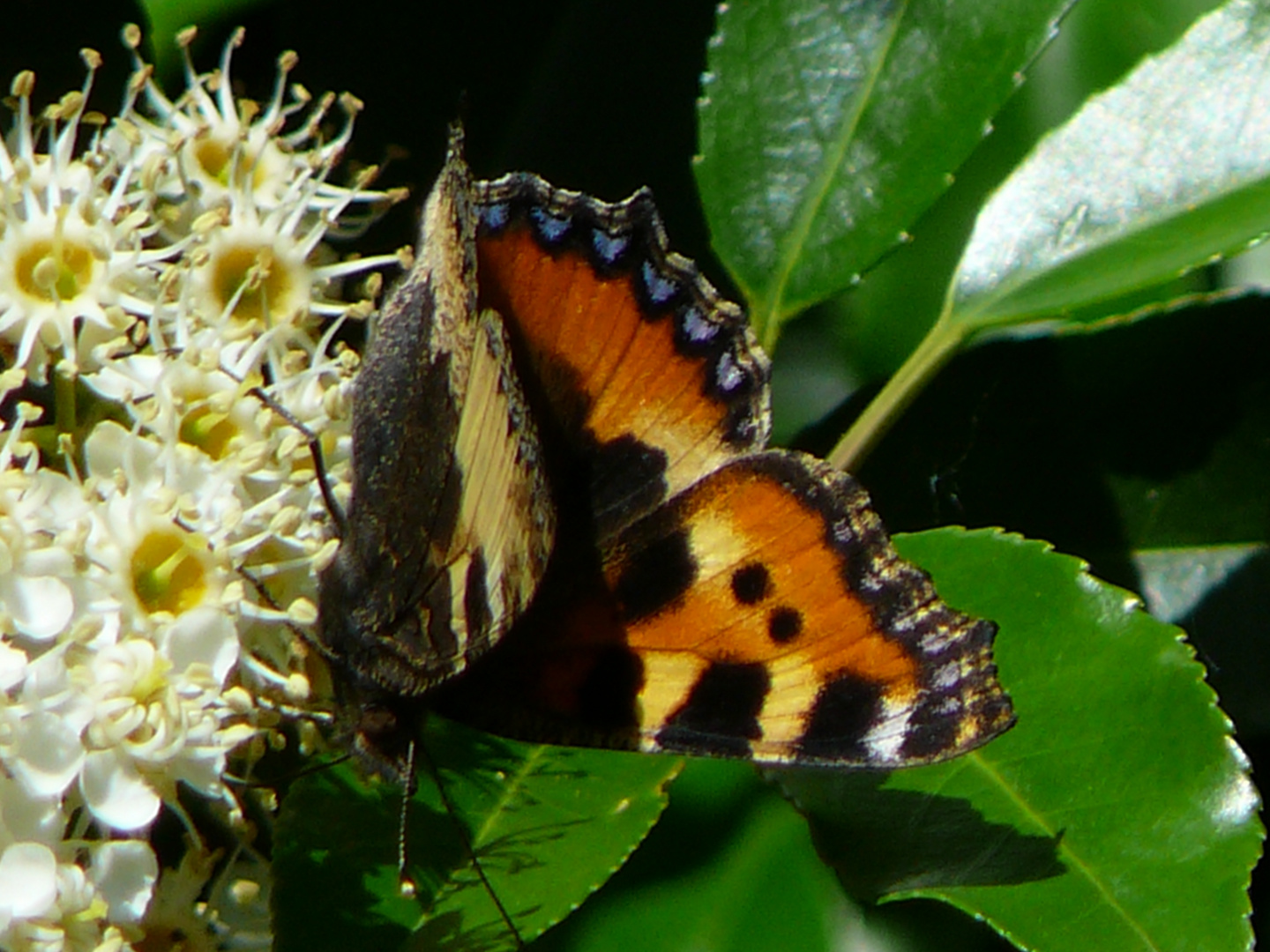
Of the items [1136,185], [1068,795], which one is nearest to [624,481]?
[1068,795]

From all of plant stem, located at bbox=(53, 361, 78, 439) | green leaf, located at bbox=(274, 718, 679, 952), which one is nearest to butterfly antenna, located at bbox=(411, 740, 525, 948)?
green leaf, located at bbox=(274, 718, 679, 952)

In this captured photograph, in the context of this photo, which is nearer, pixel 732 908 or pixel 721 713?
pixel 721 713

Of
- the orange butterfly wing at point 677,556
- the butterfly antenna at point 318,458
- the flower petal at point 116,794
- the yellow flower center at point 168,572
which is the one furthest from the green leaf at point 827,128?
the flower petal at point 116,794

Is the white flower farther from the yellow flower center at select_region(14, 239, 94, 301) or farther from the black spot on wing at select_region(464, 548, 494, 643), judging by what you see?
the black spot on wing at select_region(464, 548, 494, 643)

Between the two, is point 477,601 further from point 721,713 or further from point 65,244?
point 65,244

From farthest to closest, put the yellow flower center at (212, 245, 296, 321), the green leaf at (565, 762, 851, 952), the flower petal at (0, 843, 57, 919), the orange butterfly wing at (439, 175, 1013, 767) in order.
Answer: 1. the green leaf at (565, 762, 851, 952)
2. the yellow flower center at (212, 245, 296, 321)
3. the orange butterfly wing at (439, 175, 1013, 767)
4. the flower petal at (0, 843, 57, 919)

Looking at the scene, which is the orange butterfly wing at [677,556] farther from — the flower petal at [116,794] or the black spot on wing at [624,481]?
the flower petal at [116,794]
